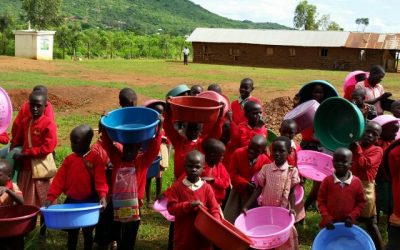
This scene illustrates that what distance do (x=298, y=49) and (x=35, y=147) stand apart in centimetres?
3362

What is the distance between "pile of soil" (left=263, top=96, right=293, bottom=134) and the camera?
1061 cm

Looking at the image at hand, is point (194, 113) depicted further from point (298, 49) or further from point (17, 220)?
point (298, 49)

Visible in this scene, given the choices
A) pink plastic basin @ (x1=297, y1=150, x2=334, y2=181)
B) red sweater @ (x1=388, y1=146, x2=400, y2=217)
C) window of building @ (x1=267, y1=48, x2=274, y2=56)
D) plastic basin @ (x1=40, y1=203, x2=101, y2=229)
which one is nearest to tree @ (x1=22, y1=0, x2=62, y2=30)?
window of building @ (x1=267, y1=48, x2=274, y2=56)

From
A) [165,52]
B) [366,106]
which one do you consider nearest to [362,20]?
[165,52]

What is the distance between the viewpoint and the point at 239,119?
5.82 m

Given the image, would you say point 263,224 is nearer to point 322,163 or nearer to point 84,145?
point 322,163

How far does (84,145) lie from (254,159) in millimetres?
1484

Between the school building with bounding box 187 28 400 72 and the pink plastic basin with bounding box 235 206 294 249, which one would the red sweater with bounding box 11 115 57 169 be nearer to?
the pink plastic basin with bounding box 235 206 294 249

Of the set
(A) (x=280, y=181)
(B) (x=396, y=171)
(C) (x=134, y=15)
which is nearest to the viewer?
(B) (x=396, y=171)

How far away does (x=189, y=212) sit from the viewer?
12.5 ft

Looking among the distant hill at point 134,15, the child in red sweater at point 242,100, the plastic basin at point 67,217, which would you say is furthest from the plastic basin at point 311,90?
the distant hill at point 134,15

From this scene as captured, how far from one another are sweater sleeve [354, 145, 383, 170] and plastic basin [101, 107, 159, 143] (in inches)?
75.8

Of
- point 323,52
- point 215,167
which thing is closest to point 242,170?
point 215,167

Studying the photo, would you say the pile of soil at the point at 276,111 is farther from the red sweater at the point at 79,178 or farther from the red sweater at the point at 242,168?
the red sweater at the point at 79,178
